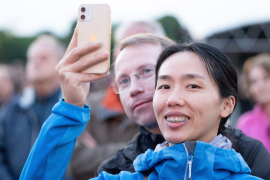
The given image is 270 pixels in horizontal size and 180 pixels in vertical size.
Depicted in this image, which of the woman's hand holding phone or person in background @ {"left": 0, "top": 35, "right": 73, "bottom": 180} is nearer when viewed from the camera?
the woman's hand holding phone

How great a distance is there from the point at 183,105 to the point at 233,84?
395 millimetres

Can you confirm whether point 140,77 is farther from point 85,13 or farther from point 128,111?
point 85,13

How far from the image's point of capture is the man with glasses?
1530 mm

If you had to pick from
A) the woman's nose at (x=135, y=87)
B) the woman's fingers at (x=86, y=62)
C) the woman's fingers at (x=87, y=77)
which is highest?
the woman's fingers at (x=86, y=62)

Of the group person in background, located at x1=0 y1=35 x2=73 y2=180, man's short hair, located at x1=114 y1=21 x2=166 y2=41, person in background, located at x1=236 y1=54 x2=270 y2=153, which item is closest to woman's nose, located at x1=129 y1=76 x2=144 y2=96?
man's short hair, located at x1=114 y1=21 x2=166 y2=41

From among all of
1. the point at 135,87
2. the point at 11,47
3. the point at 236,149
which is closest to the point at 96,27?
the point at 135,87

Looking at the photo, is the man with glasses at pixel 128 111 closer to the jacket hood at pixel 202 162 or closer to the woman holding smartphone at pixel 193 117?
the woman holding smartphone at pixel 193 117

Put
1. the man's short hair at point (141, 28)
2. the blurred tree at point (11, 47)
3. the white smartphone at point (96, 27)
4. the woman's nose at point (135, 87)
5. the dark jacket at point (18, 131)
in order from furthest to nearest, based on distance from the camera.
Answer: the blurred tree at point (11, 47) < the dark jacket at point (18, 131) < the man's short hair at point (141, 28) < the woman's nose at point (135, 87) < the white smartphone at point (96, 27)

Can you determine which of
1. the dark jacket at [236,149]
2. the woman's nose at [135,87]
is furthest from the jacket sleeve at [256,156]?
the woman's nose at [135,87]

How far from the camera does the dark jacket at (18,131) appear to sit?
10.6 feet

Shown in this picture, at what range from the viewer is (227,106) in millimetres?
1623

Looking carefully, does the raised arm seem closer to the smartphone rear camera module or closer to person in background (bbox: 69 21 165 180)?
the smartphone rear camera module

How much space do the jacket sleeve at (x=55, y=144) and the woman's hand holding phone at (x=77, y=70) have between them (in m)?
0.07

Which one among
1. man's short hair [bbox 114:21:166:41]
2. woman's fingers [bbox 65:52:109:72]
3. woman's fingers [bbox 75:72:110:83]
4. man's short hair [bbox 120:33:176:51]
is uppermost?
man's short hair [bbox 114:21:166:41]
